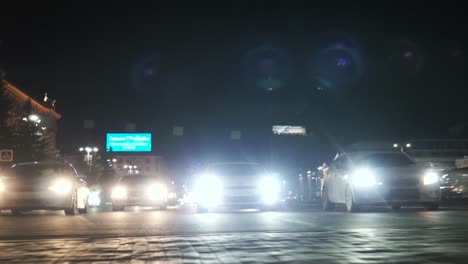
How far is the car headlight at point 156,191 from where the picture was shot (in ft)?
90.9

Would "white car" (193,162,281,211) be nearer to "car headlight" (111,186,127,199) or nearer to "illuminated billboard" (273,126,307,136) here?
"car headlight" (111,186,127,199)

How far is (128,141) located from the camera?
260ft

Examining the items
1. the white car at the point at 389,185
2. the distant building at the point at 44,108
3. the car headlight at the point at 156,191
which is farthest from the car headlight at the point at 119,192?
the distant building at the point at 44,108

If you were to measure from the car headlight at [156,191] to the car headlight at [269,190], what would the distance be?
797 cm

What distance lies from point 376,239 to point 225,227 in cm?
381

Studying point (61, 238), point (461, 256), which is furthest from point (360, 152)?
point (461, 256)

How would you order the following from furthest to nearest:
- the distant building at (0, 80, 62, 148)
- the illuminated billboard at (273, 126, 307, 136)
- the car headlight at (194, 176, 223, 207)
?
1. the distant building at (0, 80, 62, 148)
2. the illuminated billboard at (273, 126, 307, 136)
3. the car headlight at (194, 176, 223, 207)

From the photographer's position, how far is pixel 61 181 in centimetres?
1998

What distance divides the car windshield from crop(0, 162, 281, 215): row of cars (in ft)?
9.06

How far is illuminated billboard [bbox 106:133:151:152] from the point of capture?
78.9 meters

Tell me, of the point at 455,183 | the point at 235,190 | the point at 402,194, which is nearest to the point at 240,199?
the point at 235,190

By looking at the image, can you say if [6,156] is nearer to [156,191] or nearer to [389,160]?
[156,191]

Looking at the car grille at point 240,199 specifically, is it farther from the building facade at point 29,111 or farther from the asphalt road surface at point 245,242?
the building facade at point 29,111

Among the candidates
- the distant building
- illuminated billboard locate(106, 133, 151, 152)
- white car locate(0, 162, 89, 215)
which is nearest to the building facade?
the distant building
